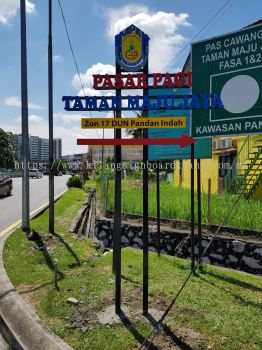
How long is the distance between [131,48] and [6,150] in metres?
76.9

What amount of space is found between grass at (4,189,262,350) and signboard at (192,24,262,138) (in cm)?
222

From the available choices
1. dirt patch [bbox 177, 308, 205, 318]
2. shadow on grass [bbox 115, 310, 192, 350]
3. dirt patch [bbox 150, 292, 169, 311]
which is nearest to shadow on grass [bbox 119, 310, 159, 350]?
shadow on grass [bbox 115, 310, 192, 350]

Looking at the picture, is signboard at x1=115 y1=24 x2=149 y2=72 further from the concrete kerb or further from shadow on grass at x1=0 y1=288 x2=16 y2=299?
shadow on grass at x1=0 y1=288 x2=16 y2=299

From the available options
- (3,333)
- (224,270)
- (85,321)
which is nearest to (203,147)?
(224,270)

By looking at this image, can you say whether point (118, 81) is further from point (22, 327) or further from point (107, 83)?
point (22, 327)

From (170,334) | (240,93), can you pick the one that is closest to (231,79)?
(240,93)

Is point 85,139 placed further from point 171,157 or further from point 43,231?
point 43,231

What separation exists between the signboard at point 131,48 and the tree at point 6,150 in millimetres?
74708

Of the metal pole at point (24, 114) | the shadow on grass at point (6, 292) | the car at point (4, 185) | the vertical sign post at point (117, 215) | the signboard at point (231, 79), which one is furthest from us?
the car at point (4, 185)

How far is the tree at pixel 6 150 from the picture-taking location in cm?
7600

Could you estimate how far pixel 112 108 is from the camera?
4.57m

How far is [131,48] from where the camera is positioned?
14.8ft

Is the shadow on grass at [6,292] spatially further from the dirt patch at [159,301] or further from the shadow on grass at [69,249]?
the dirt patch at [159,301]

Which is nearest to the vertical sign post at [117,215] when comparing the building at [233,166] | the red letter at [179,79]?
the red letter at [179,79]
